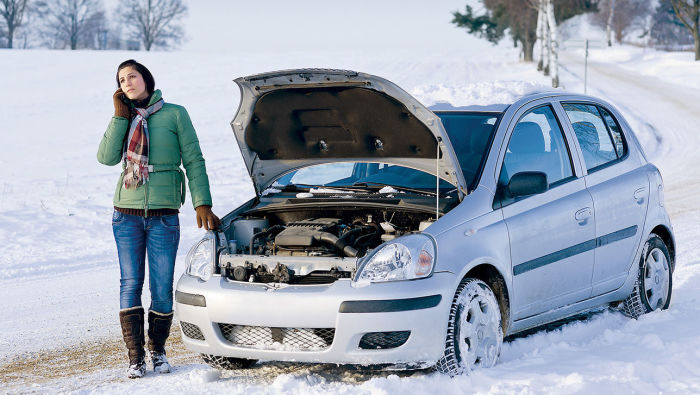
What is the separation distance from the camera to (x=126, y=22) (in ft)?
307

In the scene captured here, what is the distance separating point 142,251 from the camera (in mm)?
5793

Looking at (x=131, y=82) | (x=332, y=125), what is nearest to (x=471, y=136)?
(x=332, y=125)

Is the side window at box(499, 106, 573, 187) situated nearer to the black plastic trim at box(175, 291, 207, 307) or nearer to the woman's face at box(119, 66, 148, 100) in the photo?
the black plastic trim at box(175, 291, 207, 307)

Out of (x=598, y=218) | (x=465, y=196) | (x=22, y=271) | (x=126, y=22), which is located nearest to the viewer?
(x=465, y=196)

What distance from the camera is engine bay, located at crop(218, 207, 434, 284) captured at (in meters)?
5.19

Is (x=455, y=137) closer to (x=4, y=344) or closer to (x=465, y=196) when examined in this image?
(x=465, y=196)

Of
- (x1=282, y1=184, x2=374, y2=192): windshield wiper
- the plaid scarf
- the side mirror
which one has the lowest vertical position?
(x1=282, y1=184, x2=374, y2=192): windshield wiper

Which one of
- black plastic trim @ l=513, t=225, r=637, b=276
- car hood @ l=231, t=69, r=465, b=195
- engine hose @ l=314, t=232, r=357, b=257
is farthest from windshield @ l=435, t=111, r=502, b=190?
engine hose @ l=314, t=232, r=357, b=257

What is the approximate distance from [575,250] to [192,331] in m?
2.47

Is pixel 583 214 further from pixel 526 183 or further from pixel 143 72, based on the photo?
pixel 143 72

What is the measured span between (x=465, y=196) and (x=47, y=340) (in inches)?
130

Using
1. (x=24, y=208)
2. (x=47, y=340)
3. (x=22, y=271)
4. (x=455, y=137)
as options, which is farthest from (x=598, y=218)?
(x=24, y=208)

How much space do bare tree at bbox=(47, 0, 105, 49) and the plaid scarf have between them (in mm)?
89416

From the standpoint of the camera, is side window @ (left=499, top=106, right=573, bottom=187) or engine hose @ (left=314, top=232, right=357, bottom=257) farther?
side window @ (left=499, top=106, right=573, bottom=187)
